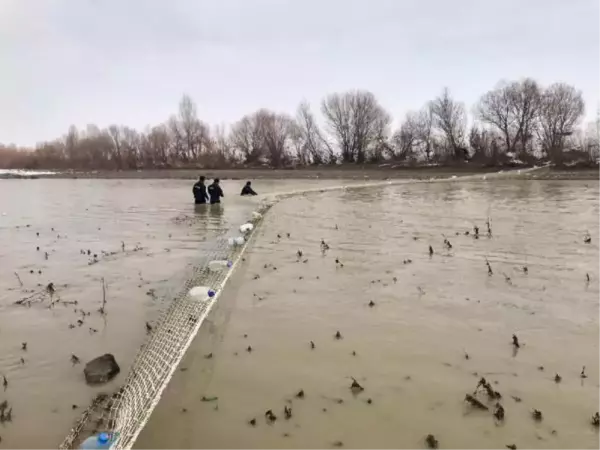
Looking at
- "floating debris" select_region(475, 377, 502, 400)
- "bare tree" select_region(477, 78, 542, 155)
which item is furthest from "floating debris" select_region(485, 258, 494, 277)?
"bare tree" select_region(477, 78, 542, 155)

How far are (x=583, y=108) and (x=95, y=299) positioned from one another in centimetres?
7287

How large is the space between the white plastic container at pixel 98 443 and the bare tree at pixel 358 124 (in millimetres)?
71966

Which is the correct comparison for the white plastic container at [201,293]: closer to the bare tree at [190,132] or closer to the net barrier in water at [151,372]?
the net barrier in water at [151,372]

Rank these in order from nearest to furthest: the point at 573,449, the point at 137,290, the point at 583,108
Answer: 1. the point at 573,449
2. the point at 137,290
3. the point at 583,108

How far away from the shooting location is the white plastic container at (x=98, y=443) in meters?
4.15

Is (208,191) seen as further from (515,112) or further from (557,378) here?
(515,112)

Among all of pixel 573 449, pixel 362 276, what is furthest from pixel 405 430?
pixel 362 276

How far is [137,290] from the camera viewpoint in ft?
30.7

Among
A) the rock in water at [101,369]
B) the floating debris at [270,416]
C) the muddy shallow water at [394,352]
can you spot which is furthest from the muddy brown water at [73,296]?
the floating debris at [270,416]

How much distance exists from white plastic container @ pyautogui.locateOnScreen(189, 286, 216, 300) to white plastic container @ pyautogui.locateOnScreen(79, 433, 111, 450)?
12.8ft

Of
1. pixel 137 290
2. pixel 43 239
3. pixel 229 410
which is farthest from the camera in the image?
pixel 43 239

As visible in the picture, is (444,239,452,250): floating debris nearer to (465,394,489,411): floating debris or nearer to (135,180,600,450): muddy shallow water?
(135,180,600,450): muddy shallow water

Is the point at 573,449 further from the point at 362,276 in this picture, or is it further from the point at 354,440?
the point at 362,276

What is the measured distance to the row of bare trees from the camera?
220 ft
